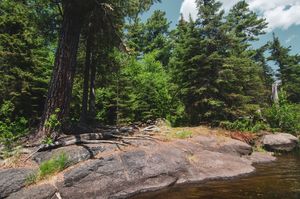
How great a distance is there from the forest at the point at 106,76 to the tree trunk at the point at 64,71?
0.12ft

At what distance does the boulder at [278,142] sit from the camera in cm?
1528

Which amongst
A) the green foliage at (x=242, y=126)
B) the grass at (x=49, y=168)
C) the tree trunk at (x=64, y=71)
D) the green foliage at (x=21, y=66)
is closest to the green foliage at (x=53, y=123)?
the tree trunk at (x=64, y=71)

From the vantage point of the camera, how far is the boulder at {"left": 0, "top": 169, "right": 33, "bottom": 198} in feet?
21.8

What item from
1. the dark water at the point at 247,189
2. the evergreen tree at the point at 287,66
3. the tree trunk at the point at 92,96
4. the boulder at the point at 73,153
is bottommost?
the dark water at the point at 247,189

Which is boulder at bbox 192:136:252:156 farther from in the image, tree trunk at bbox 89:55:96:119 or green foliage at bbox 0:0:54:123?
green foliage at bbox 0:0:54:123

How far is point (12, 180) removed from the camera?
6.88m

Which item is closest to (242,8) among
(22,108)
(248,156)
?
(248,156)

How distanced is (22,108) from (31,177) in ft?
35.9

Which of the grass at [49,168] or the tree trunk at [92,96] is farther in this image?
A: the tree trunk at [92,96]

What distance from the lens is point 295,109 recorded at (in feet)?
74.5

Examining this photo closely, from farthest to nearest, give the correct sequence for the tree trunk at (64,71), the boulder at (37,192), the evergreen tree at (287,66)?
the evergreen tree at (287,66)
the tree trunk at (64,71)
the boulder at (37,192)

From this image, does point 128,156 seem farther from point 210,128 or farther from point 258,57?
point 258,57

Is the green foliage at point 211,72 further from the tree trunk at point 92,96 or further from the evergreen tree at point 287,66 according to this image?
the evergreen tree at point 287,66

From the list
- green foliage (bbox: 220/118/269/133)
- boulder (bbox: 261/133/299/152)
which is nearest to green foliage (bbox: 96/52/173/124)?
green foliage (bbox: 220/118/269/133)
